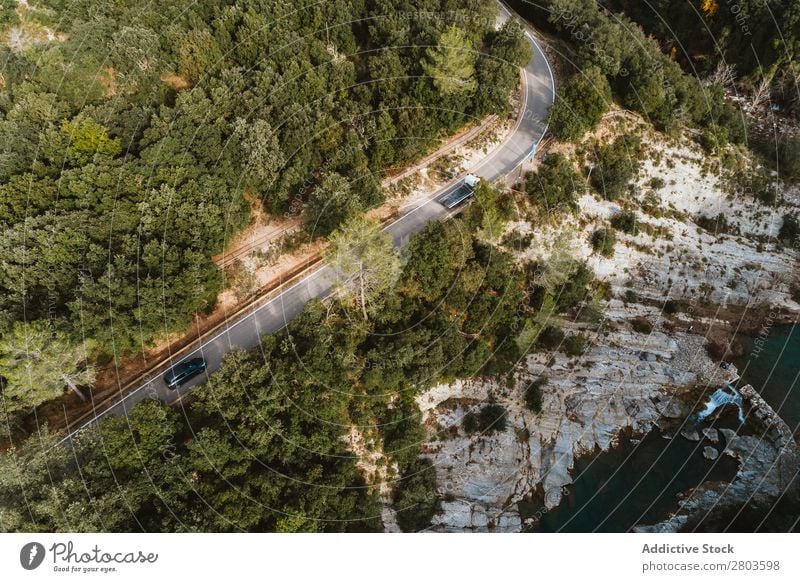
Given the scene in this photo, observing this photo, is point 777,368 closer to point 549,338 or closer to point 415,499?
point 549,338

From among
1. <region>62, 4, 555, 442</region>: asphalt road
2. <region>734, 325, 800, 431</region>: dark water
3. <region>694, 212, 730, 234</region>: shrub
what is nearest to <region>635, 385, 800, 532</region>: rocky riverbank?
<region>734, 325, 800, 431</region>: dark water

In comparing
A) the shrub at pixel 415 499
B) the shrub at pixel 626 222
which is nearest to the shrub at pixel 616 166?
the shrub at pixel 626 222

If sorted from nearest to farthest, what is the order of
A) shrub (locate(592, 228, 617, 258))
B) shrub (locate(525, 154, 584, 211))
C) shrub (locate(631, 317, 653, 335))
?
shrub (locate(525, 154, 584, 211)) < shrub (locate(631, 317, 653, 335)) < shrub (locate(592, 228, 617, 258))

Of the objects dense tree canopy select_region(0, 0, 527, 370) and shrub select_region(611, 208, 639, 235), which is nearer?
dense tree canopy select_region(0, 0, 527, 370)

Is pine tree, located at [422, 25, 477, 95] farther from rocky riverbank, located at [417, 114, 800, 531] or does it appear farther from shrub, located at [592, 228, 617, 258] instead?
shrub, located at [592, 228, 617, 258]

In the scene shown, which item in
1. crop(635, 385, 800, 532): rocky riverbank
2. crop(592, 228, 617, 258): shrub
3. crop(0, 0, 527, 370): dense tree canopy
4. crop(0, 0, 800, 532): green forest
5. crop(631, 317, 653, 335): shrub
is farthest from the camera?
crop(592, 228, 617, 258): shrub

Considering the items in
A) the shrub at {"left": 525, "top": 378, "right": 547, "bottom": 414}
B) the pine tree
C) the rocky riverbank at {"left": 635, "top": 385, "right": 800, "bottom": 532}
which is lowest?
the rocky riverbank at {"left": 635, "top": 385, "right": 800, "bottom": 532}

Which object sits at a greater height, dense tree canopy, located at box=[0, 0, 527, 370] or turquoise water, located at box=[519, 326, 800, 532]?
dense tree canopy, located at box=[0, 0, 527, 370]
